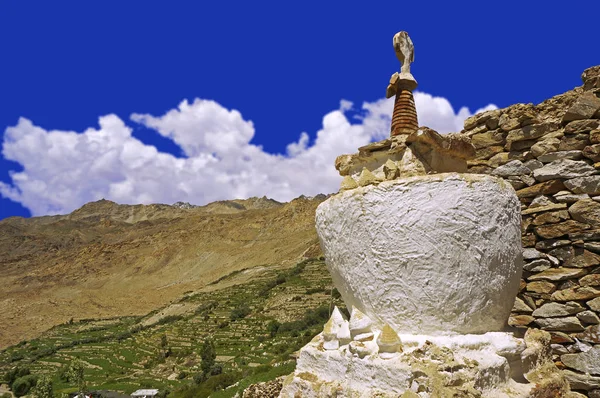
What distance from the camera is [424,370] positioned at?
262 centimetres

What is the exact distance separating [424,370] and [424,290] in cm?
51

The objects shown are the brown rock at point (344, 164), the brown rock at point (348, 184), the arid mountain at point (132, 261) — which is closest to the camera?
the brown rock at point (348, 184)

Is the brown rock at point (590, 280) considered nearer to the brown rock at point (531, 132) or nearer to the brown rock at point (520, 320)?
the brown rock at point (520, 320)

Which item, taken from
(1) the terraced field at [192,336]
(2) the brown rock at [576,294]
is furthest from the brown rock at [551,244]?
(1) the terraced field at [192,336]

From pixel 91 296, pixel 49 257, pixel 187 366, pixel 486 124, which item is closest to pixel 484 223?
pixel 486 124

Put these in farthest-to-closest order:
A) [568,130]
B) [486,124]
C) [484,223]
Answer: [486,124] → [568,130] → [484,223]

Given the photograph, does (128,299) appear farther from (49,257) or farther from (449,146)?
(449,146)

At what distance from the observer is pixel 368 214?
306cm

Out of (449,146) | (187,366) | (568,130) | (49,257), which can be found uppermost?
(49,257)

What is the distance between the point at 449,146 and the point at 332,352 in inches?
67.1

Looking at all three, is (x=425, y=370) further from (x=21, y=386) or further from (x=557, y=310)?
(x=21, y=386)

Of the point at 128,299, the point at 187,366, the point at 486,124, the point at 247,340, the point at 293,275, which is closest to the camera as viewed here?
the point at 486,124

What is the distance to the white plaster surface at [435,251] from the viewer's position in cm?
289

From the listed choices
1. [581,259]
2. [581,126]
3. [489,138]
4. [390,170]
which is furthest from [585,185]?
[390,170]
